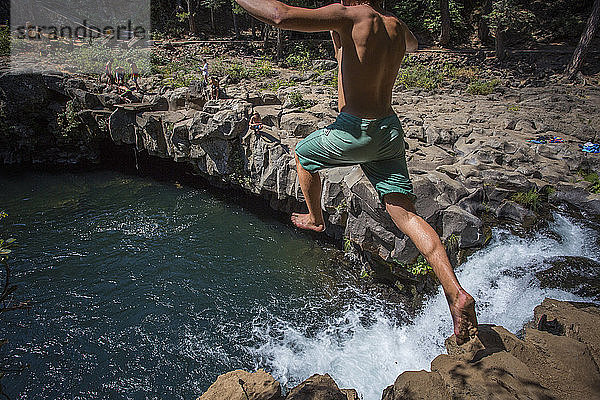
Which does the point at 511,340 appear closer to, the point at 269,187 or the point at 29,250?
the point at 269,187

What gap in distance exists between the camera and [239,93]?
531 inches

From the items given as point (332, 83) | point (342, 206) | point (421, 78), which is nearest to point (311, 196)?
point (342, 206)

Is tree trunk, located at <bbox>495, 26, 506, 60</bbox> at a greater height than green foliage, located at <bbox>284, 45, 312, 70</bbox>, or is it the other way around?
tree trunk, located at <bbox>495, 26, 506, 60</bbox>

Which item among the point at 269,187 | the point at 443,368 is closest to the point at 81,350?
the point at 269,187

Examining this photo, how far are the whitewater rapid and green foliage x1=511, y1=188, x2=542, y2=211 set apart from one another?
436mm

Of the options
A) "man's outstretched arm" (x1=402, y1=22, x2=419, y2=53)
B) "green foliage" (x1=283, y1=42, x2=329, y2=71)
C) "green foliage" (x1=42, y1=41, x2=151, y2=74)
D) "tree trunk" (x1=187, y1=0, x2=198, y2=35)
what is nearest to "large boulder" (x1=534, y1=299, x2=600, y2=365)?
"man's outstretched arm" (x1=402, y1=22, x2=419, y2=53)

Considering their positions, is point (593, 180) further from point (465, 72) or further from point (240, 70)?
point (240, 70)

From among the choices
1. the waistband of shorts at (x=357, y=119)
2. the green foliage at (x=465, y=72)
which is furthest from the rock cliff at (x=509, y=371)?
the green foliage at (x=465, y=72)

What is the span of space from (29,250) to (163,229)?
3180 mm

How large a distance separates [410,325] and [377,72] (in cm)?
555

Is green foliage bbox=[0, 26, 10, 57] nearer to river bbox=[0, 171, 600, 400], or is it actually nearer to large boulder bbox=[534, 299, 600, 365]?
river bbox=[0, 171, 600, 400]

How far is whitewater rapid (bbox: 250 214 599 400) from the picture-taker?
5848mm

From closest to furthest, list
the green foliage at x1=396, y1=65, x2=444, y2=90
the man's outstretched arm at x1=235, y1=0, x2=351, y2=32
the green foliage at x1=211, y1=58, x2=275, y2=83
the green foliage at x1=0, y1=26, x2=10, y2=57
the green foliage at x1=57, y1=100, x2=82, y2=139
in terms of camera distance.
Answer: the man's outstretched arm at x1=235, y1=0, x2=351, y2=32 → the green foliage at x1=57, y1=100, x2=82, y2=139 → the green foliage at x1=396, y1=65, x2=444, y2=90 → the green foliage at x1=0, y1=26, x2=10, y2=57 → the green foliage at x1=211, y1=58, x2=275, y2=83

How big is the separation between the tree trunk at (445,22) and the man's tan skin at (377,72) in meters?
23.3
